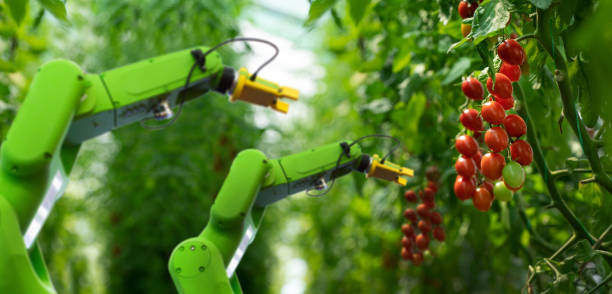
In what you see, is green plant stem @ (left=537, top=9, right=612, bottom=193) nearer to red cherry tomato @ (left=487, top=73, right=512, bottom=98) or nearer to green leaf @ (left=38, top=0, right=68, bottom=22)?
red cherry tomato @ (left=487, top=73, right=512, bottom=98)

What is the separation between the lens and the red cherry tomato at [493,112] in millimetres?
613

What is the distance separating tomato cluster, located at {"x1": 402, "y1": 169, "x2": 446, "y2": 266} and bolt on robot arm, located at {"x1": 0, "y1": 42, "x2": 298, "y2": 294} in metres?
0.43

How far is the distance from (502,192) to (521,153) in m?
0.08

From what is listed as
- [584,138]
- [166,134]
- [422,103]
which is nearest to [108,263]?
[166,134]

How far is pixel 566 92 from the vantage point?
69 cm

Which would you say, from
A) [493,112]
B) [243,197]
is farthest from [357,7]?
[243,197]

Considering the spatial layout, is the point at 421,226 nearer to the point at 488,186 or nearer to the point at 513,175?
the point at 488,186

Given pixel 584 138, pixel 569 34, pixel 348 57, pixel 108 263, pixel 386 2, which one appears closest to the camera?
pixel 569 34

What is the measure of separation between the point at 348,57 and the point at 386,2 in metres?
0.59

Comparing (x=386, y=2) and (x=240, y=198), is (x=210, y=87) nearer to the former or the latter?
(x=240, y=198)

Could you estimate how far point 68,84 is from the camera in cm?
71

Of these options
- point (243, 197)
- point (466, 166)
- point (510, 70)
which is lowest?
point (243, 197)

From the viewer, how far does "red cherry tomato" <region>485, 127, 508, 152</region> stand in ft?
2.05

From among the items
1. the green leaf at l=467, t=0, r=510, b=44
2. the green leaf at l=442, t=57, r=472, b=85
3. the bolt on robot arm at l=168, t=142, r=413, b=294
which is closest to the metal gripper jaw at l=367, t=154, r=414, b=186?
the bolt on robot arm at l=168, t=142, r=413, b=294
